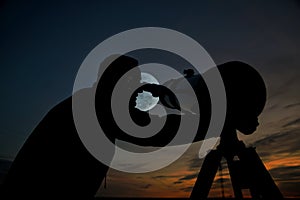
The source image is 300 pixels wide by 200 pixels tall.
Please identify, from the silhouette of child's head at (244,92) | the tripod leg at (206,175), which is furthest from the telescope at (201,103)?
the tripod leg at (206,175)

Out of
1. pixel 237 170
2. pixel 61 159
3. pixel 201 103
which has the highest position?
pixel 201 103

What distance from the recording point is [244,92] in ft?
6.37

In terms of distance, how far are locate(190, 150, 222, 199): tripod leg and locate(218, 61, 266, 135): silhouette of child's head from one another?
0.44 metres

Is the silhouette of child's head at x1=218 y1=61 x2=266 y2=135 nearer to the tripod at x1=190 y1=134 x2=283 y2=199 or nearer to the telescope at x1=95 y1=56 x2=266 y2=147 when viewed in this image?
the telescope at x1=95 y1=56 x2=266 y2=147

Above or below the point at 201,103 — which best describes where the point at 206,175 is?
below

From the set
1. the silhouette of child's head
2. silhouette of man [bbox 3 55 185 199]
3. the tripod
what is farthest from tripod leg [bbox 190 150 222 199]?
silhouette of man [bbox 3 55 185 199]

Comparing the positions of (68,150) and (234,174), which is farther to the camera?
(234,174)

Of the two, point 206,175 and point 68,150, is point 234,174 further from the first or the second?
point 68,150

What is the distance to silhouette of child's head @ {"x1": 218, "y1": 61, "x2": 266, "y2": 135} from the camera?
6.37 ft

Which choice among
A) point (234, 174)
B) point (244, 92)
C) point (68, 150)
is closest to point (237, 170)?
point (234, 174)

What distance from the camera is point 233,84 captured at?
196 cm

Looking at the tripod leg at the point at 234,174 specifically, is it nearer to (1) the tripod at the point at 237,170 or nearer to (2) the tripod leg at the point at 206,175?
(1) the tripod at the point at 237,170

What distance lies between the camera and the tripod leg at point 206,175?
2.07 meters

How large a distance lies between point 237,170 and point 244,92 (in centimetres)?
80
